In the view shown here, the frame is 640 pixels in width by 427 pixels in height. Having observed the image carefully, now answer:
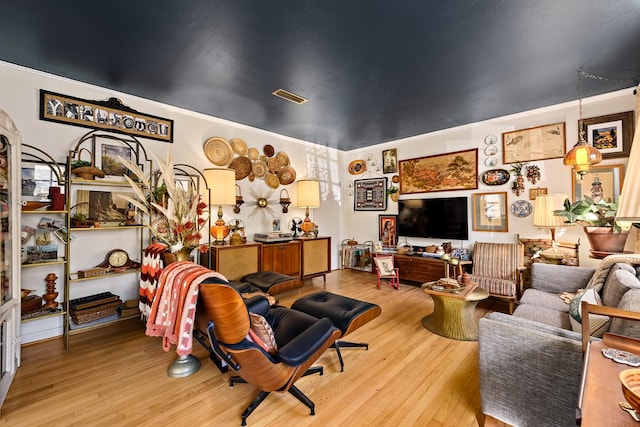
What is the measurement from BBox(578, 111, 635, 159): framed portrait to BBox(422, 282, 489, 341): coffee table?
2300mm

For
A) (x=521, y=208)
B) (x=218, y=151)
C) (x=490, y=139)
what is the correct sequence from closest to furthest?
(x=521, y=208), (x=218, y=151), (x=490, y=139)

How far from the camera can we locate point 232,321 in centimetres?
135

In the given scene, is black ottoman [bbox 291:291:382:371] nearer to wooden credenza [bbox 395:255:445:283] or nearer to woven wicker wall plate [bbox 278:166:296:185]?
wooden credenza [bbox 395:255:445:283]

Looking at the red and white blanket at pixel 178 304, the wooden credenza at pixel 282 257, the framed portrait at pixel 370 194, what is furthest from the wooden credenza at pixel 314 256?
the red and white blanket at pixel 178 304

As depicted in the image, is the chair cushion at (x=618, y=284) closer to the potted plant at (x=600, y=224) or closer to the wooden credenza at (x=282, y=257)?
the potted plant at (x=600, y=224)

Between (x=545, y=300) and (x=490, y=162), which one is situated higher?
(x=490, y=162)

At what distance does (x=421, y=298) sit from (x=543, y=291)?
140 cm

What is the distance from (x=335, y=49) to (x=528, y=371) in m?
2.54

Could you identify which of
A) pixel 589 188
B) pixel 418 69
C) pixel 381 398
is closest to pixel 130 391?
pixel 381 398

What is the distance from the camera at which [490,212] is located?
13.2 ft

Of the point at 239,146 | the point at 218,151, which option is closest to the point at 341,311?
the point at 218,151

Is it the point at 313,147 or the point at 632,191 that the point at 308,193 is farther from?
the point at 632,191

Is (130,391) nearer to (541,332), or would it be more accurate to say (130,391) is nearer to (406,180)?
(541,332)

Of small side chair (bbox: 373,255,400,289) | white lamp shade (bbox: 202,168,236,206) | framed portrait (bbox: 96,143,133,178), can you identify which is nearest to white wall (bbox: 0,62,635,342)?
framed portrait (bbox: 96,143,133,178)
